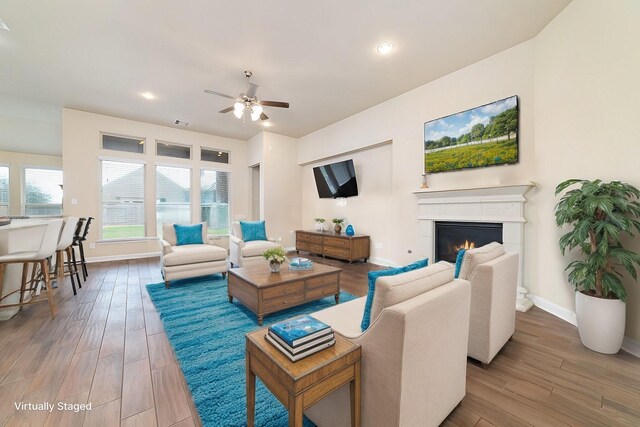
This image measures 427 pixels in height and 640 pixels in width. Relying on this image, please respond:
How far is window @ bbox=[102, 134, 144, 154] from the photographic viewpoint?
5.41m

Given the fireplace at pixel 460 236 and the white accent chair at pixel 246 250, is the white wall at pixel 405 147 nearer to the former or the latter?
the fireplace at pixel 460 236

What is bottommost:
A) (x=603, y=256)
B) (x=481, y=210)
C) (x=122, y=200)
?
(x=603, y=256)

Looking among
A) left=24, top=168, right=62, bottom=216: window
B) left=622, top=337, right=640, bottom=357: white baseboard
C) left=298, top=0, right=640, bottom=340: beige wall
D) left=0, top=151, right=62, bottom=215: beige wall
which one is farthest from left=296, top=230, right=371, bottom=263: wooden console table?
left=0, top=151, right=62, bottom=215: beige wall

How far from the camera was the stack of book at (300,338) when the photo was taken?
A: 3.27ft

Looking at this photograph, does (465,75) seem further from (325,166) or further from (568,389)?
(568,389)

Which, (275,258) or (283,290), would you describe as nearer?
(283,290)

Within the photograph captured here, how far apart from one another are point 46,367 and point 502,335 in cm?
346

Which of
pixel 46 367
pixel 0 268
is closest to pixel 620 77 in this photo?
pixel 46 367

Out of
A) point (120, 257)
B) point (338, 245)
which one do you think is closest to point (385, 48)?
point (338, 245)

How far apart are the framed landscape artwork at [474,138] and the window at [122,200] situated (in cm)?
626

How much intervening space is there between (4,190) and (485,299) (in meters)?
10.5

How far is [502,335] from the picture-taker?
6.46ft

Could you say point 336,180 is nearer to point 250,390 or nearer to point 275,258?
point 275,258

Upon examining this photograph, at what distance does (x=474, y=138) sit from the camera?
135 inches
